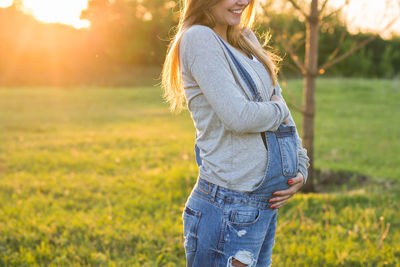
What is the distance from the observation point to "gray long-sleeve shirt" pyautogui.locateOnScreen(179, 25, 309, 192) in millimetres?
1501

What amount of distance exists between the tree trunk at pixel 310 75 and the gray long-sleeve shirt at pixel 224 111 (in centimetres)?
296

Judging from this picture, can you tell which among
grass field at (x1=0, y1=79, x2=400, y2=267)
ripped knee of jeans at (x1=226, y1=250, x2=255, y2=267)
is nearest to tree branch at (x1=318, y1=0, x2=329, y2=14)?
grass field at (x1=0, y1=79, x2=400, y2=267)

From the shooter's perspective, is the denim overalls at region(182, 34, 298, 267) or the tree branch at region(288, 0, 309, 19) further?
the tree branch at region(288, 0, 309, 19)

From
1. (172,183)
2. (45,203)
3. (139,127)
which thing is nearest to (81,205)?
Answer: (45,203)

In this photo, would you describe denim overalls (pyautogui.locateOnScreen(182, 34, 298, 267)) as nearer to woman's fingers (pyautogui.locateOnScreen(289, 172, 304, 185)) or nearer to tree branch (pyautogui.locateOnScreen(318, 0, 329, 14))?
woman's fingers (pyautogui.locateOnScreen(289, 172, 304, 185))

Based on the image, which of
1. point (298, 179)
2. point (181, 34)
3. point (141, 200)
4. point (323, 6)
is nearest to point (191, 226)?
point (298, 179)

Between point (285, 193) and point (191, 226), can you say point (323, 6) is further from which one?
point (191, 226)

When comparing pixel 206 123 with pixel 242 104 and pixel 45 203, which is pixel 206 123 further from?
pixel 45 203

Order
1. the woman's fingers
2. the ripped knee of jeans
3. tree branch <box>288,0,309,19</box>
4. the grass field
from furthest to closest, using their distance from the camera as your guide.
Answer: tree branch <box>288,0,309,19</box> < the grass field < the woman's fingers < the ripped knee of jeans

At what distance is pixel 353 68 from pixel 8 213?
36.2 metres

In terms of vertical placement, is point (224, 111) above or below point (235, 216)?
above

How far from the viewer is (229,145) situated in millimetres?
1609

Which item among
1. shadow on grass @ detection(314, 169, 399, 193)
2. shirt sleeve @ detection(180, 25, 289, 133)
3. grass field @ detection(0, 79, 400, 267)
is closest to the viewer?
shirt sleeve @ detection(180, 25, 289, 133)

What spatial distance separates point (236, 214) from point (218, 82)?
1.76 feet
